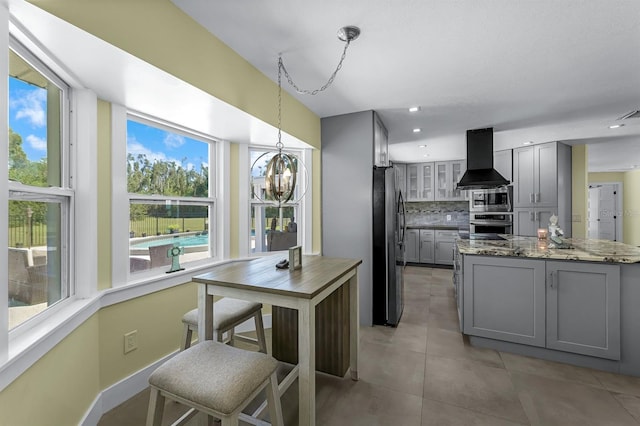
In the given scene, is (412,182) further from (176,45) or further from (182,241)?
(176,45)

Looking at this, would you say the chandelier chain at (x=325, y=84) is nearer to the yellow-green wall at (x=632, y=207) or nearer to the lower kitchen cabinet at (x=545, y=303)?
the lower kitchen cabinet at (x=545, y=303)

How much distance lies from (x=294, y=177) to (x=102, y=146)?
4.21ft

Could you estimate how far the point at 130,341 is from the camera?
1.91 metres

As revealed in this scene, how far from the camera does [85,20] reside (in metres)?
1.15

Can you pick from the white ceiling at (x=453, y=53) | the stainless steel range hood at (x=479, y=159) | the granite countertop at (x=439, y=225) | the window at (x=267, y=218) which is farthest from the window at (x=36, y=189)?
the granite countertop at (x=439, y=225)

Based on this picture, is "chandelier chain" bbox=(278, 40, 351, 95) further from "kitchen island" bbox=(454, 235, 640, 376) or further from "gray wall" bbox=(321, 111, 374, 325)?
"kitchen island" bbox=(454, 235, 640, 376)

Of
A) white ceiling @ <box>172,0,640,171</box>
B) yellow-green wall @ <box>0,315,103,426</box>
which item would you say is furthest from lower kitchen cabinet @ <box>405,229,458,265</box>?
yellow-green wall @ <box>0,315,103,426</box>

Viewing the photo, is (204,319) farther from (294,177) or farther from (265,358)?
(294,177)

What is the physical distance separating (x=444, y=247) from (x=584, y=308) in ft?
12.3

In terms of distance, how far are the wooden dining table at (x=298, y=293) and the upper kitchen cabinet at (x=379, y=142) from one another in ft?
5.37

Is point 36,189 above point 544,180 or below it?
below

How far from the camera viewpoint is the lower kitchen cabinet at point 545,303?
86.7 inches

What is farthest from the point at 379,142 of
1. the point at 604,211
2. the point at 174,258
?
the point at 604,211

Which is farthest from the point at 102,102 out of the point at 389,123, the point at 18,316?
the point at 389,123
